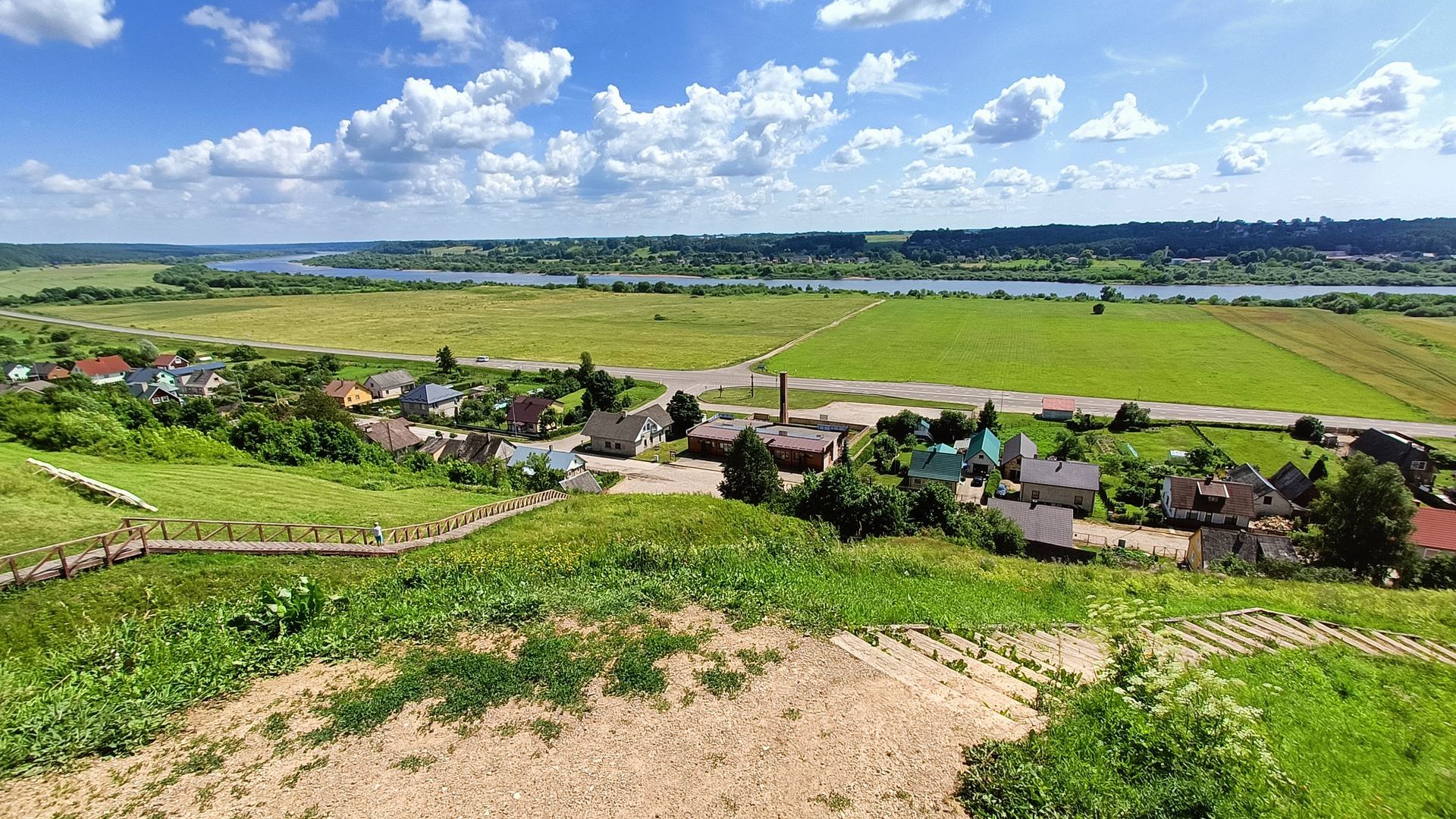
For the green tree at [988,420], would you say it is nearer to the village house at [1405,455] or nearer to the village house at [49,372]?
the village house at [1405,455]

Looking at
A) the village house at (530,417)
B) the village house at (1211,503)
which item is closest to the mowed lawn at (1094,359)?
the village house at (1211,503)

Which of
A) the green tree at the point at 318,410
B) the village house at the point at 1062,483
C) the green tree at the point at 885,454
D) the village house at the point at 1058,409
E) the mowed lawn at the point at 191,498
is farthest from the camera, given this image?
the village house at the point at 1058,409

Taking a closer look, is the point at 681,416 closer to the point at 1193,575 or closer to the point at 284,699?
the point at 1193,575

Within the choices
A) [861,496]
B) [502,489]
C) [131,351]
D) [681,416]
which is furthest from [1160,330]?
[131,351]

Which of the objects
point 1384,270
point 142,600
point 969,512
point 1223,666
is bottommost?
point 969,512

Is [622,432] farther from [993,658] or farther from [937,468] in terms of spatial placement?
[993,658]

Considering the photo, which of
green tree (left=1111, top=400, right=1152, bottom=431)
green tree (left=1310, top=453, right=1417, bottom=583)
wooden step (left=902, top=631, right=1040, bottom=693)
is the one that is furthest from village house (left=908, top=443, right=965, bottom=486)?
wooden step (left=902, top=631, right=1040, bottom=693)
